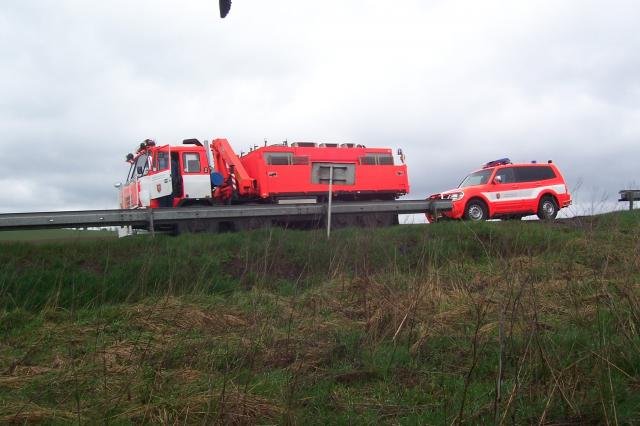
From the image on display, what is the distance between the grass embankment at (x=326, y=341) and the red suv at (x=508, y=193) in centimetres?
762

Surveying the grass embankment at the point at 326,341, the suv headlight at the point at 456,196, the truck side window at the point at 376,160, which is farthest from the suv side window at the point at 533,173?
the grass embankment at the point at 326,341

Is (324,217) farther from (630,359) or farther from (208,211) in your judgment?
(630,359)

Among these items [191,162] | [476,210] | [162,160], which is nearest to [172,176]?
[162,160]

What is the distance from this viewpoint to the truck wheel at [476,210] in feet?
59.2

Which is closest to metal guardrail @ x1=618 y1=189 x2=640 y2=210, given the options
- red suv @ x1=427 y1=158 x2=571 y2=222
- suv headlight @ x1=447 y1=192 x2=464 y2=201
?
red suv @ x1=427 y1=158 x2=571 y2=222

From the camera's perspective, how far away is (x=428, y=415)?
157 inches

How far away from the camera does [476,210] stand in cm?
1825

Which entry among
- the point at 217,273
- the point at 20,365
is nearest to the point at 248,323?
the point at 20,365

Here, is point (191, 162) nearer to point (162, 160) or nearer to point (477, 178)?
point (162, 160)

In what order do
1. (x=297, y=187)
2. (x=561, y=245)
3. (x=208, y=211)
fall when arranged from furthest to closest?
(x=297, y=187) < (x=208, y=211) < (x=561, y=245)

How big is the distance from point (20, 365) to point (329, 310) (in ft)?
12.1

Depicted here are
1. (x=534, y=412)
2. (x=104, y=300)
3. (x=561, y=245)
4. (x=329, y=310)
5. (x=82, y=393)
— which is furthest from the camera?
(x=561, y=245)

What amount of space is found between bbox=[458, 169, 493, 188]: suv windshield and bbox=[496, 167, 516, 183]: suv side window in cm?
33

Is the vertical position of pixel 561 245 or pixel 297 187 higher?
pixel 297 187
